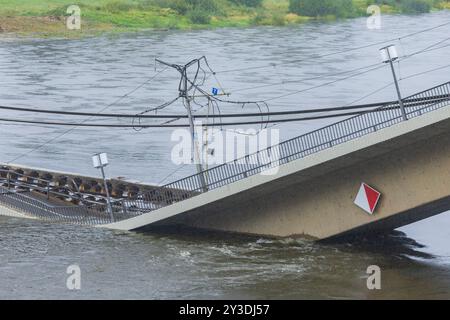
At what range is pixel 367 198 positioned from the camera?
24703 mm

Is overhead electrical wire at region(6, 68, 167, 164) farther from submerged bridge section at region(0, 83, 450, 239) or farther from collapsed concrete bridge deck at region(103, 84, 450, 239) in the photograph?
collapsed concrete bridge deck at region(103, 84, 450, 239)

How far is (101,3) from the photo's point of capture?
326ft

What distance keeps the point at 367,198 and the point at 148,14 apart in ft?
250

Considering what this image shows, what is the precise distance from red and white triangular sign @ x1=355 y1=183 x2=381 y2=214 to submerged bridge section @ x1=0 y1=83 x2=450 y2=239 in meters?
0.13

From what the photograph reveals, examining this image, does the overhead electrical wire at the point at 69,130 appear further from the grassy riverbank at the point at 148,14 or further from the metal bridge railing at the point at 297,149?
the grassy riverbank at the point at 148,14

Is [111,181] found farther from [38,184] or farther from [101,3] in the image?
[101,3]

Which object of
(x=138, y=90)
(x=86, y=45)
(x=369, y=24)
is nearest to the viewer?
(x=138, y=90)

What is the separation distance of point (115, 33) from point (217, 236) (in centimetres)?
6482

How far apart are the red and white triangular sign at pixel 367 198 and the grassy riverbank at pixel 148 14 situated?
214 feet

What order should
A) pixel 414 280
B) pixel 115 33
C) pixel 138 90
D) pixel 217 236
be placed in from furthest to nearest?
pixel 115 33
pixel 138 90
pixel 217 236
pixel 414 280

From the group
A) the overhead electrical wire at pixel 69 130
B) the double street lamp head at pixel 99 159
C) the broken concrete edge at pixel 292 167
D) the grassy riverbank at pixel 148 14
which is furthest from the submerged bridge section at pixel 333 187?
the grassy riverbank at pixel 148 14

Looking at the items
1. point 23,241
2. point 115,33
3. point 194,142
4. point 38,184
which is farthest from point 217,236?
point 115,33

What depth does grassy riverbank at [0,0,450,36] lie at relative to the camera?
89688 millimetres

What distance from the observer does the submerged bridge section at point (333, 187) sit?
2373 cm
